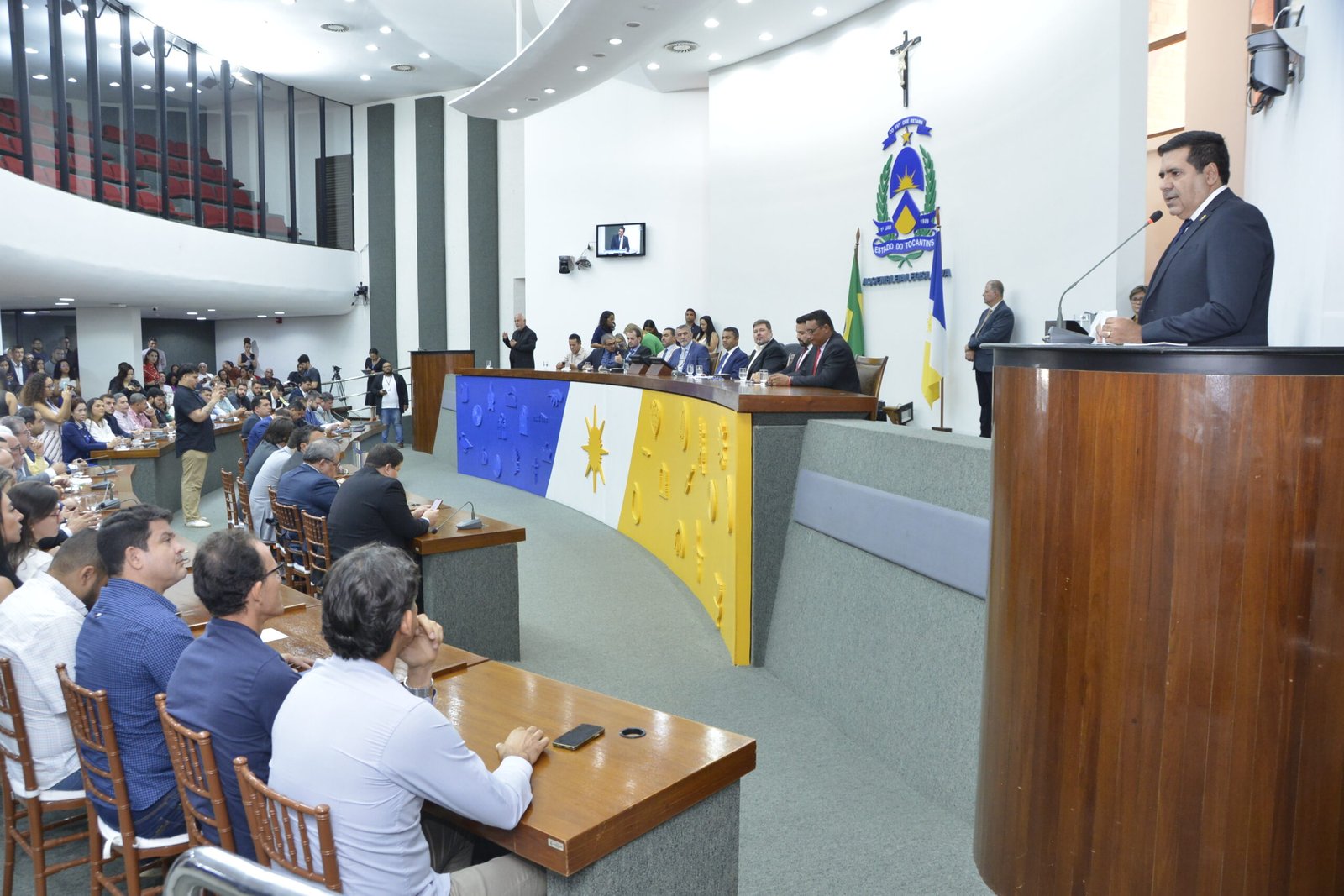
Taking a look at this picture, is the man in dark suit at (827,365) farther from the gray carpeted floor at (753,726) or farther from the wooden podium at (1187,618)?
the wooden podium at (1187,618)

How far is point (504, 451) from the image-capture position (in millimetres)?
10383

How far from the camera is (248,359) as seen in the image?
1927 cm

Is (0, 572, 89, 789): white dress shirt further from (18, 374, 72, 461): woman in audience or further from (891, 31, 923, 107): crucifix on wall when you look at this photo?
(891, 31, 923, 107): crucifix on wall

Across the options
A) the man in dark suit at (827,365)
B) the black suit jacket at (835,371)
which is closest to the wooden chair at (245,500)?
the man in dark suit at (827,365)

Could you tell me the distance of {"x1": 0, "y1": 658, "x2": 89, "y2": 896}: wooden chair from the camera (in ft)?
7.73

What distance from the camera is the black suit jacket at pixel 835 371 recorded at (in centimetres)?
569

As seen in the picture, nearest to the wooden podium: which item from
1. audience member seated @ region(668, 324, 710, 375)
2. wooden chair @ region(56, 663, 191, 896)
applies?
wooden chair @ region(56, 663, 191, 896)

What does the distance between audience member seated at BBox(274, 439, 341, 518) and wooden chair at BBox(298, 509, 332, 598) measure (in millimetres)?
84

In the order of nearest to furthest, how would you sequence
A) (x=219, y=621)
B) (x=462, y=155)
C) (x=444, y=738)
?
(x=444, y=738), (x=219, y=621), (x=462, y=155)

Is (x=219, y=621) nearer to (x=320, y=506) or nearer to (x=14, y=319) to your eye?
(x=320, y=506)

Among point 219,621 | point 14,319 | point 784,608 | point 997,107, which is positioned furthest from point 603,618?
point 14,319

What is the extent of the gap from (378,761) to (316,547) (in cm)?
348

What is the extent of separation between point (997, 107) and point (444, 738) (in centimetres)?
735

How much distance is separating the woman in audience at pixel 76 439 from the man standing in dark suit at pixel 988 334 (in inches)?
275
